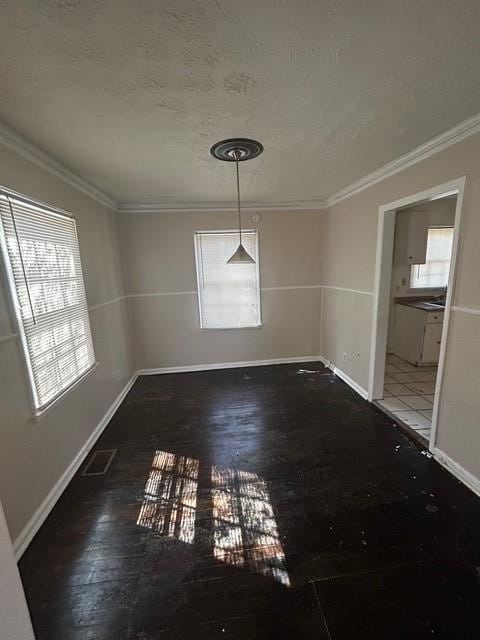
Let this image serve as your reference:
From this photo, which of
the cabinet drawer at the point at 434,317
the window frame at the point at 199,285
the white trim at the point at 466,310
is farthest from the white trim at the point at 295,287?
the white trim at the point at 466,310

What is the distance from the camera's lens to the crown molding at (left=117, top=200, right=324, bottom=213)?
375 cm

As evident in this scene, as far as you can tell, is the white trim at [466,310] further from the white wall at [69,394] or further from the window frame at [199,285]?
the white wall at [69,394]

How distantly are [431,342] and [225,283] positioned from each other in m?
3.12

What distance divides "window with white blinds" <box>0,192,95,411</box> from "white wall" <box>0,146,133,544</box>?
0.10 meters

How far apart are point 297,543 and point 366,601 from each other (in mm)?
395

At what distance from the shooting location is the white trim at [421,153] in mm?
1768

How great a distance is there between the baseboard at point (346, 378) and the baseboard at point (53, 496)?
2.98 metres

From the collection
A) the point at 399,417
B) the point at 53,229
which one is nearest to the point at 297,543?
the point at 399,417

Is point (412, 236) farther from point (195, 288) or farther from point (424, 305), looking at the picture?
point (195, 288)

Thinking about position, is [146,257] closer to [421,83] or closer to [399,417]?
[421,83]

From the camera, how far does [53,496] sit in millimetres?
1896

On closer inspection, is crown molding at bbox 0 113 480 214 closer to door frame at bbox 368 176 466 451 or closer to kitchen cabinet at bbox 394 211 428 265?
door frame at bbox 368 176 466 451

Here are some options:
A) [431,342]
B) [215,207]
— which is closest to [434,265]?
[431,342]

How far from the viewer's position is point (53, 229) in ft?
7.07
